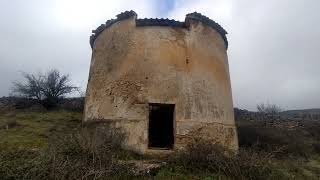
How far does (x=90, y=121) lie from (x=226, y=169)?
3.69 metres

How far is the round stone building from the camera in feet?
28.5

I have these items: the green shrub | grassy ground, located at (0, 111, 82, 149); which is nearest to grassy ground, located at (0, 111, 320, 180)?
the green shrub

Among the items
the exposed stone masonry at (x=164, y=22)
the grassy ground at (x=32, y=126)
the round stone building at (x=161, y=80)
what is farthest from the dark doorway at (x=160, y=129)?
the exposed stone masonry at (x=164, y=22)

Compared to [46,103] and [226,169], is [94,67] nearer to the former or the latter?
[226,169]

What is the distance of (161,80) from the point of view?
8883 millimetres

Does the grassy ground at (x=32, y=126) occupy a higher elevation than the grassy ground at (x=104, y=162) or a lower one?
higher

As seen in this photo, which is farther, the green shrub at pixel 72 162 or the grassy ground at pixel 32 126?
the grassy ground at pixel 32 126

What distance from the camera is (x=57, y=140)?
779 centimetres

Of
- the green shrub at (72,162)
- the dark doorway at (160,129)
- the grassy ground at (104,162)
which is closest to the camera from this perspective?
the green shrub at (72,162)

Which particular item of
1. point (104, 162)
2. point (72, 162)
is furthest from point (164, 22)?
point (72, 162)

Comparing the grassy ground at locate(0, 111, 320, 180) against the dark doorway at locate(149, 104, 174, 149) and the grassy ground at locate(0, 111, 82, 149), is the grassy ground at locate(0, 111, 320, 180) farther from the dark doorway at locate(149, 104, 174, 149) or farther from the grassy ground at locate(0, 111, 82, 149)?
the dark doorway at locate(149, 104, 174, 149)

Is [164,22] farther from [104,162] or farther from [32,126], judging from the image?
[32,126]

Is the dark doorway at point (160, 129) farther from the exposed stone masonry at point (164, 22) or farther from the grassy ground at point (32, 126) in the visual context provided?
the exposed stone masonry at point (164, 22)

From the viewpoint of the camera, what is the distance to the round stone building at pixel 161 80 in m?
8.68
